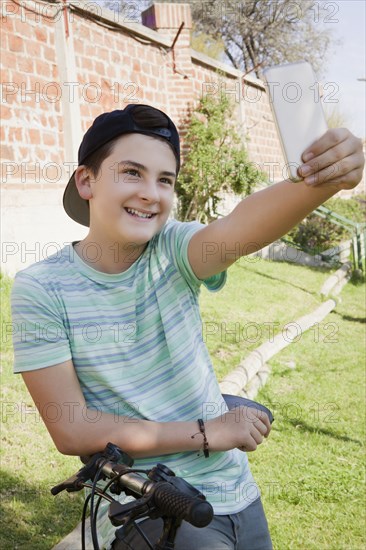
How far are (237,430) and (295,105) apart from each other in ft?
2.74

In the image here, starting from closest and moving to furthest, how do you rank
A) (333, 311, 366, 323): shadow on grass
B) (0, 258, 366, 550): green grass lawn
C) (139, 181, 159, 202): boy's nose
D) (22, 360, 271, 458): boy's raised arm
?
(22, 360, 271, 458): boy's raised arm, (139, 181, 159, 202): boy's nose, (0, 258, 366, 550): green grass lawn, (333, 311, 366, 323): shadow on grass

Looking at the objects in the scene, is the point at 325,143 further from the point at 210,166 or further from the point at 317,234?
the point at 317,234

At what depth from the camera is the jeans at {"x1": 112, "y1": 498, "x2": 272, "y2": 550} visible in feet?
5.20

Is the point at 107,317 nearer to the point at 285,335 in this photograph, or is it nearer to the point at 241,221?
the point at 241,221

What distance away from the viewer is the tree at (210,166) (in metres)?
11.9

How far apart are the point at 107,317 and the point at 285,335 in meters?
6.17

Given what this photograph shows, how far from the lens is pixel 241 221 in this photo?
171 centimetres

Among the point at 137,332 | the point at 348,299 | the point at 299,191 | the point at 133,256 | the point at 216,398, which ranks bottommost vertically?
the point at 348,299

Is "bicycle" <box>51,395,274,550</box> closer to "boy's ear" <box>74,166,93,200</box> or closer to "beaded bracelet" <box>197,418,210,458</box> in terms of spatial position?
"beaded bracelet" <box>197,418,210,458</box>

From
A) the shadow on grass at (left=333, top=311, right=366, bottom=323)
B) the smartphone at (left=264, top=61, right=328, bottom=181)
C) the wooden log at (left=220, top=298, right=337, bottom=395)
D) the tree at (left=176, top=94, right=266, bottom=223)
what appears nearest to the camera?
the smartphone at (left=264, top=61, right=328, bottom=181)

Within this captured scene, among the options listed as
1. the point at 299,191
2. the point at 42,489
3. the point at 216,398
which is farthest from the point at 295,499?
the point at 299,191

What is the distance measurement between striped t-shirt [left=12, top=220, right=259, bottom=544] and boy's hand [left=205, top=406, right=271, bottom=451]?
113mm

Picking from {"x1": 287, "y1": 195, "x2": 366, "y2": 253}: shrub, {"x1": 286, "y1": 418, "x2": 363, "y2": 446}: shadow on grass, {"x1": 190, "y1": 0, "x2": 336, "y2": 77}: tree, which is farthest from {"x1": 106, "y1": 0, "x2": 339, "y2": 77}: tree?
{"x1": 286, "y1": 418, "x2": 363, "y2": 446}: shadow on grass

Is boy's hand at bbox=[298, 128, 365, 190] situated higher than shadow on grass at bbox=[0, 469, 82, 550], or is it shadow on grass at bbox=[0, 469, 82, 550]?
boy's hand at bbox=[298, 128, 365, 190]
